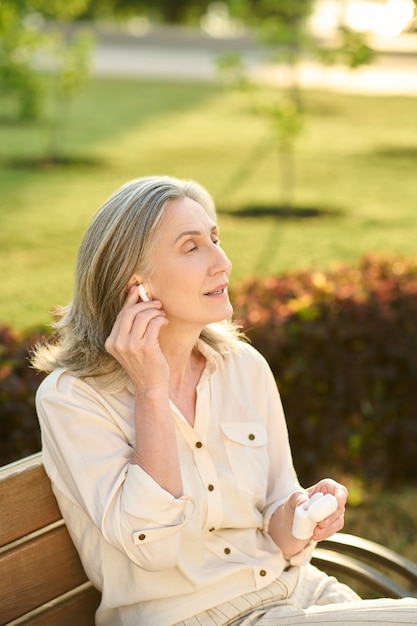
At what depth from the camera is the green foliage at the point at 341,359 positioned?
173 inches

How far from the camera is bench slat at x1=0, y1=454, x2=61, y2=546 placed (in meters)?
2.44

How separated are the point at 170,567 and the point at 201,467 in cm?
30

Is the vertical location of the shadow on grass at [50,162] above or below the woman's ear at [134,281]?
below

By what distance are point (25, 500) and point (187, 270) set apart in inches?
28.6

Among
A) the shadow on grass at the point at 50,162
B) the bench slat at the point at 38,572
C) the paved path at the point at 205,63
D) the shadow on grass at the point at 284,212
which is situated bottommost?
the paved path at the point at 205,63

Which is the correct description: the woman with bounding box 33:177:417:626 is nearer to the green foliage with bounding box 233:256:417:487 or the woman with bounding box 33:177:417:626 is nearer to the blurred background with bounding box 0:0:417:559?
the blurred background with bounding box 0:0:417:559

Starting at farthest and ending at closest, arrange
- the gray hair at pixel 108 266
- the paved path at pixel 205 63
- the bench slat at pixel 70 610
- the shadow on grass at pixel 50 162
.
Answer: the paved path at pixel 205 63 < the shadow on grass at pixel 50 162 < the bench slat at pixel 70 610 < the gray hair at pixel 108 266

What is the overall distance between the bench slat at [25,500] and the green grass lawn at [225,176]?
3.48m

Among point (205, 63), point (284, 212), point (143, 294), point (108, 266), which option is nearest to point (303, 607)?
point (143, 294)

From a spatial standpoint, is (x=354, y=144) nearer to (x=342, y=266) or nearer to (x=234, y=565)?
(x=342, y=266)

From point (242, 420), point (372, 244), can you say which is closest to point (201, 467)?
point (242, 420)

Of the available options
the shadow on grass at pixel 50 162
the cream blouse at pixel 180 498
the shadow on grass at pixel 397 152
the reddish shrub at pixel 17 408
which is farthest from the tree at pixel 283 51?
the cream blouse at pixel 180 498

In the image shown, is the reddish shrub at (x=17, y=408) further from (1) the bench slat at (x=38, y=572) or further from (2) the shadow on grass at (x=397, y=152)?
(2) the shadow on grass at (x=397, y=152)

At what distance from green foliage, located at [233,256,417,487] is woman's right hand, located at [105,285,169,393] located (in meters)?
1.88
